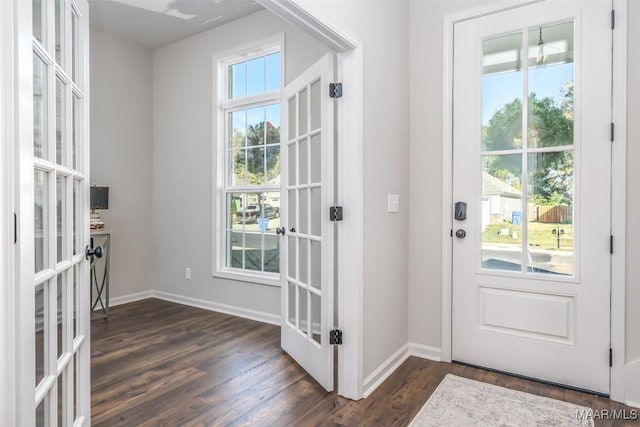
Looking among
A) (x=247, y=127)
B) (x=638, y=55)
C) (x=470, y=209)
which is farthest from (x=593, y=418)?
(x=247, y=127)

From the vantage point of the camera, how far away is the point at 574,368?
7.68ft

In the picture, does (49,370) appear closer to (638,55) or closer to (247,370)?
(247,370)

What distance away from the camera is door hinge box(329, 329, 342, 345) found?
2.26m

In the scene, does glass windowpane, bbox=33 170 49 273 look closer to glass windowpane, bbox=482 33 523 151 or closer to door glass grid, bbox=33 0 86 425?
door glass grid, bbox=33 0 86 425

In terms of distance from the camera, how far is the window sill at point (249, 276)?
12.0 feet

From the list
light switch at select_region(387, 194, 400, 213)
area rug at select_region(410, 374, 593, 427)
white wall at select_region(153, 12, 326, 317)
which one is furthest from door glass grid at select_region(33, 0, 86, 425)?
white wall at select_region(153, 12, 326, 317)

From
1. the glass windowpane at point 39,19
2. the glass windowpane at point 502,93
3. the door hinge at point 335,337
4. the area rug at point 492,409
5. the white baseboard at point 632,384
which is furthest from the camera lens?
the glass windowpane at point 502,93

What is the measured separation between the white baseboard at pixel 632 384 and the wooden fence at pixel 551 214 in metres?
0.85

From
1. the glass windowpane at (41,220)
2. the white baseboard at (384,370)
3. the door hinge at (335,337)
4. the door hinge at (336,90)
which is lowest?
the white baseboard at (384,370)

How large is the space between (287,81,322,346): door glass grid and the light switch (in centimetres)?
49

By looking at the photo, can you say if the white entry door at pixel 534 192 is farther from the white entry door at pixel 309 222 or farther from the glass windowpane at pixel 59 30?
the glass windowpane at pixel 59 30

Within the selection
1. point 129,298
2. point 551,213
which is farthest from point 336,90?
point 129,298

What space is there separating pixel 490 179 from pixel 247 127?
242cm
